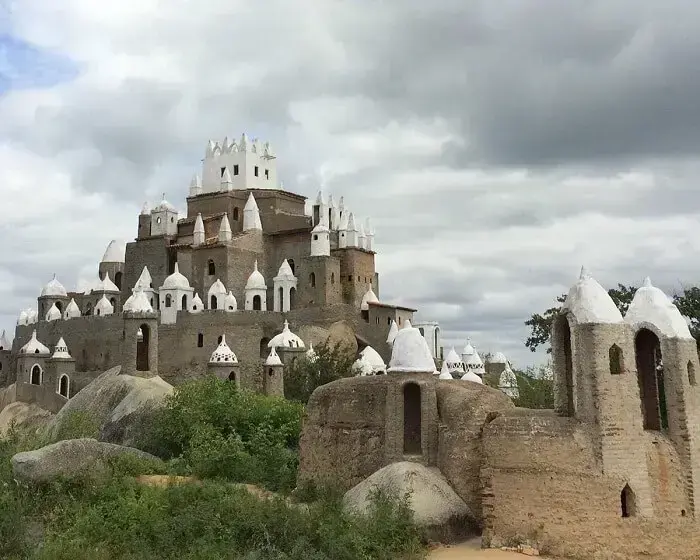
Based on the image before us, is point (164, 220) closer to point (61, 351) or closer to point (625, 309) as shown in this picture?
point (61, 351)

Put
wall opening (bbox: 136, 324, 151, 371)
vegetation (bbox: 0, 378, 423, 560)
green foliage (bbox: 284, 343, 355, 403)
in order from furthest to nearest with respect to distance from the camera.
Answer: wall opening (bbox: 136, 324, 151, 371) < green foliage (bbox: 284, 343, 355, 403) < vegetation (bbox: 0, 378, 423, 560)

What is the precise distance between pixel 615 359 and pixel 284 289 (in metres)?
33.0

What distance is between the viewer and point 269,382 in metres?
39.3

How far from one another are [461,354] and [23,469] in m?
32.2

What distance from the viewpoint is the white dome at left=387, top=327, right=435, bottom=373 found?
2020cm

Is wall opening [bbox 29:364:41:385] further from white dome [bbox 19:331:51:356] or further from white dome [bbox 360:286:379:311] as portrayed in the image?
white dome [bbox 360:286:379:311]

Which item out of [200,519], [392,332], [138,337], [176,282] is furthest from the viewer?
[176,282]

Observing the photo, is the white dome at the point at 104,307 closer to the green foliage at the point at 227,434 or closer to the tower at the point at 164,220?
the tower at the point at 164,220

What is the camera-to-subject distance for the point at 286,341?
42.6 m

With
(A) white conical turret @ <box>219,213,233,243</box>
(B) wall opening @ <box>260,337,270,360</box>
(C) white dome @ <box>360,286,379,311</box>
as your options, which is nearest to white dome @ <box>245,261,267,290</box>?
(A) white conical turret @ <box>219,213,233,243</box>

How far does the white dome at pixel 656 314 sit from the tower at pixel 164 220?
41168 mm

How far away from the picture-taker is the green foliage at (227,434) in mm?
23891

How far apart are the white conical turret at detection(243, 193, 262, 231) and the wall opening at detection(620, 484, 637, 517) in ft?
128

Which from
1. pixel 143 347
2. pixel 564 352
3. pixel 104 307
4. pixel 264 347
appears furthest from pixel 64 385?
pixel 564 352
